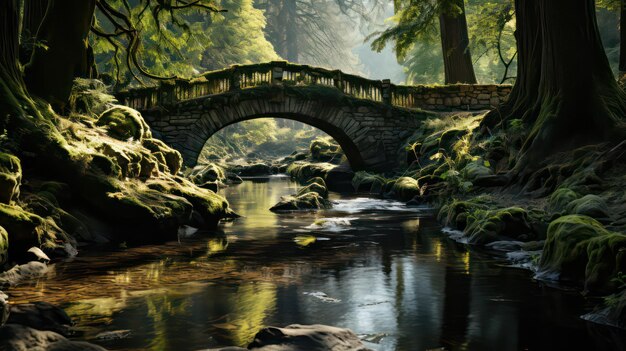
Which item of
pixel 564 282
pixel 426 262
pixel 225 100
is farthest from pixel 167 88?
pixel 564 282

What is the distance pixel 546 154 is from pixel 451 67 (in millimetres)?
14622

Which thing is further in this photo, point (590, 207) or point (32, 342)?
point (590, 207)

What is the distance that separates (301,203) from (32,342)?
13243mm

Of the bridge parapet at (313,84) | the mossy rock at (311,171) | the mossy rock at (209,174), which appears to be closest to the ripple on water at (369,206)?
the bridge parapet at (313,84)

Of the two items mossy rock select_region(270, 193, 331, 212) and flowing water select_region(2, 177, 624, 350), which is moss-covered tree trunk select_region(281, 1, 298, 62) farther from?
flowing water select_region(2, 177, 624, 350)

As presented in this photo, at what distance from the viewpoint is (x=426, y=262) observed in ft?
31.3

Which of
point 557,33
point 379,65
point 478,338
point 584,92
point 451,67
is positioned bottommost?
point 478,338

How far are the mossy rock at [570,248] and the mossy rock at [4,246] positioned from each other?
21.4ft

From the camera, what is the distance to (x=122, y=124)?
1445 cm

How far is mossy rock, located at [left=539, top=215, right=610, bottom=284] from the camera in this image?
763 cm

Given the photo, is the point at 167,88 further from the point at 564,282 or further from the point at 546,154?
the point at 564,282

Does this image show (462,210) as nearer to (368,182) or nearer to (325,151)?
(368,182)

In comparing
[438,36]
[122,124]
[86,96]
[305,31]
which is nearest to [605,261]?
[122,124]

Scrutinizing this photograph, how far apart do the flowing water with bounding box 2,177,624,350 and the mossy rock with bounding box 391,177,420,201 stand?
7169 mm
